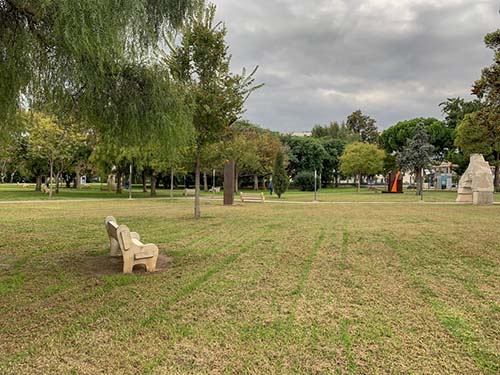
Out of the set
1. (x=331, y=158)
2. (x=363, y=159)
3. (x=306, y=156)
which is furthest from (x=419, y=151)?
(x=331, y=158)

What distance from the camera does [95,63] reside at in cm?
450

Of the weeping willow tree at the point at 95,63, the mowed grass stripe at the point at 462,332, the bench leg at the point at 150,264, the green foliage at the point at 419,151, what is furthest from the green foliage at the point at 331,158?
the mowed grass stripe at the point at 462,332

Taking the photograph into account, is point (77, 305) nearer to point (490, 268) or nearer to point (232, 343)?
point (232, 343)

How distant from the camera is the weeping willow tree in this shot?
403 cm

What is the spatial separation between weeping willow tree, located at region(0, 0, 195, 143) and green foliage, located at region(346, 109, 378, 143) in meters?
77.4

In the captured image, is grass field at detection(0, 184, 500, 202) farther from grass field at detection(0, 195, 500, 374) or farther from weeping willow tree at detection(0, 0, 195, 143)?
weeping willow tree at detection(0, 0, 195, 143)

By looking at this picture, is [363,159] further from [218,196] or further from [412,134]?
[218,196]

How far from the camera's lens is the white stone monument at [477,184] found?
23.1 metres

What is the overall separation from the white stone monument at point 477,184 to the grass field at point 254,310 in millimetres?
16663

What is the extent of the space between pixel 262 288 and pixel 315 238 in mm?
4571

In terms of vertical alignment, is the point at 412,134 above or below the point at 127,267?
above

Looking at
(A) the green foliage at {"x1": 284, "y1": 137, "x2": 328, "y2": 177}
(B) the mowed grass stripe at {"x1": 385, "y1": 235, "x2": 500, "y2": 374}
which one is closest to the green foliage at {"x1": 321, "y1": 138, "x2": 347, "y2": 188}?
(A) the green foliage at {"x1": 284, "y1": 137, "x2": 328, "y2": 177}

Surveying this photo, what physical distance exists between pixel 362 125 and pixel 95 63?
80.4 m

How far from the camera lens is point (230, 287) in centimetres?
523
